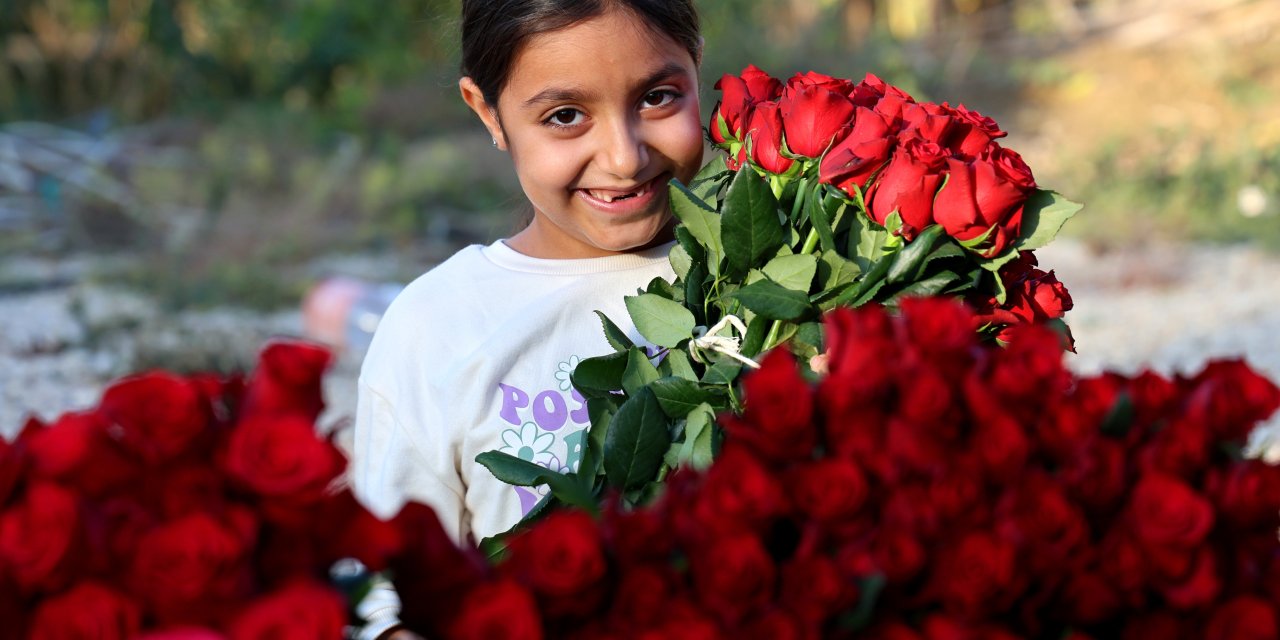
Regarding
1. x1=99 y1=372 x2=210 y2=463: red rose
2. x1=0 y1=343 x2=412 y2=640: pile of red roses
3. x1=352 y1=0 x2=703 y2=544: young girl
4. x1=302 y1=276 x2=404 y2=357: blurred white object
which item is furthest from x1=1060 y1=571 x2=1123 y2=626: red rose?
x1=302 y1=276 x2=404 y2=357: blurred white object

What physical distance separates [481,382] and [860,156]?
630mm

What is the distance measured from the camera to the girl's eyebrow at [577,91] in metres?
1.55

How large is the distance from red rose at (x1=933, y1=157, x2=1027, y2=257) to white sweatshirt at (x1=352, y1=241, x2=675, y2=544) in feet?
1.84

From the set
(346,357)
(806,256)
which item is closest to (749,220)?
(806,256)

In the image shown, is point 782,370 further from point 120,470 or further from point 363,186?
point 363,186

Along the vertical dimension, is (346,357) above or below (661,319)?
below

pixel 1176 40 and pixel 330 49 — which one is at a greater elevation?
pixel 1176 40

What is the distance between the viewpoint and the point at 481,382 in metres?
1.61

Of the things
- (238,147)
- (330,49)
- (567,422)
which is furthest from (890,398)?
(330,49)

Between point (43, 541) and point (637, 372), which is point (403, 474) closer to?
point (637, 372)

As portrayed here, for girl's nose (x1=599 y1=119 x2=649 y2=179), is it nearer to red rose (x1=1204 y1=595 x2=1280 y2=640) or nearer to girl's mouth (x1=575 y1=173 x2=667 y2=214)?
girl's mouth (x1=575 y1=173 x2=667 y2=214)

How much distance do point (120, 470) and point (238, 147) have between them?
8.50 metres

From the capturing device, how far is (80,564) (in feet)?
2.10

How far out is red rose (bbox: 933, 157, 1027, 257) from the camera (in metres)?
1.11
